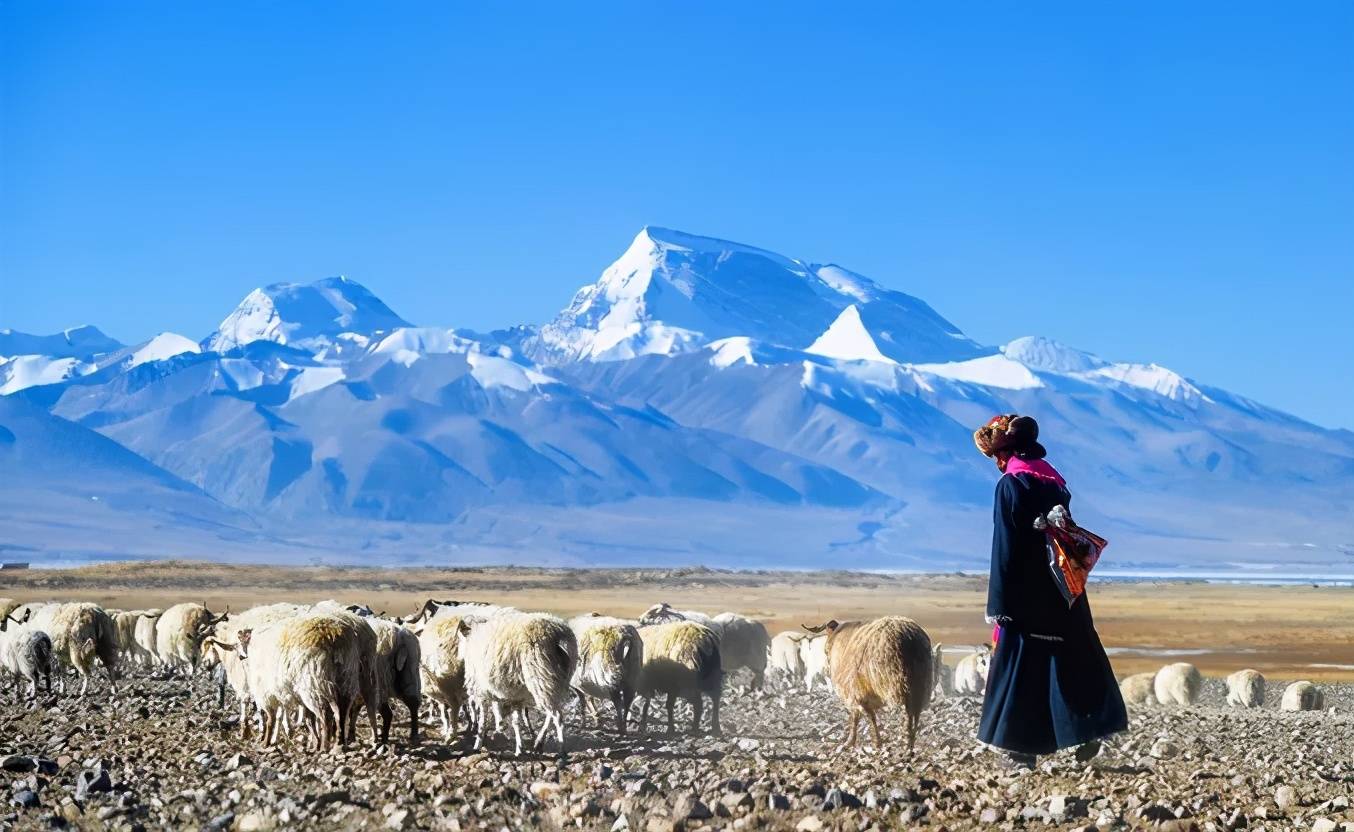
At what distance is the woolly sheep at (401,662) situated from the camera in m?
14.3

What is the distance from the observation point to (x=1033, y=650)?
10.8m

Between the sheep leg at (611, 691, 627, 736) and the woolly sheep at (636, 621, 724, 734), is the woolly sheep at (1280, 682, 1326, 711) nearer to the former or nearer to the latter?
the woolly sheep at (636, 621, 724, 734)

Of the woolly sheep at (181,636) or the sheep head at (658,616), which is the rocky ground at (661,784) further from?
the woolly sheep at (181,636)

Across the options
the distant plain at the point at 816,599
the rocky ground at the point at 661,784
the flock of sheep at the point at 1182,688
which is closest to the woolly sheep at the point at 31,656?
the rocky ground at the point at 661,784

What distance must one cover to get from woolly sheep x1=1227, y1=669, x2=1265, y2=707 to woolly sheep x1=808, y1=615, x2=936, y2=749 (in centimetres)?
1322

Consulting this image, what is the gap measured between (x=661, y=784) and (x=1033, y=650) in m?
2.60

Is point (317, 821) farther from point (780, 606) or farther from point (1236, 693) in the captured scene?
point (780, 606)

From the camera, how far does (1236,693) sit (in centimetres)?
Result: 2575

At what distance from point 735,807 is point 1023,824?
5.31 feet

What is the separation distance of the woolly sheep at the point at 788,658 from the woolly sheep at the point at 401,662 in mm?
12638

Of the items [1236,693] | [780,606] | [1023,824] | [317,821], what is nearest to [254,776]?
[317,821]

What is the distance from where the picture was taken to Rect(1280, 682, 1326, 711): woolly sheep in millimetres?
23922

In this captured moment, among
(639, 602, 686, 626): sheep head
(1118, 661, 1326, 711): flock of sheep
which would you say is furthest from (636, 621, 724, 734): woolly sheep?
(1118, 661, 1326, 711): flock of sheep

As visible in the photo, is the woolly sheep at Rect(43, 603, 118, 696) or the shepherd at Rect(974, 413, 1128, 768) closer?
the shepherd at Rect(974, 413, 1128, 768)
